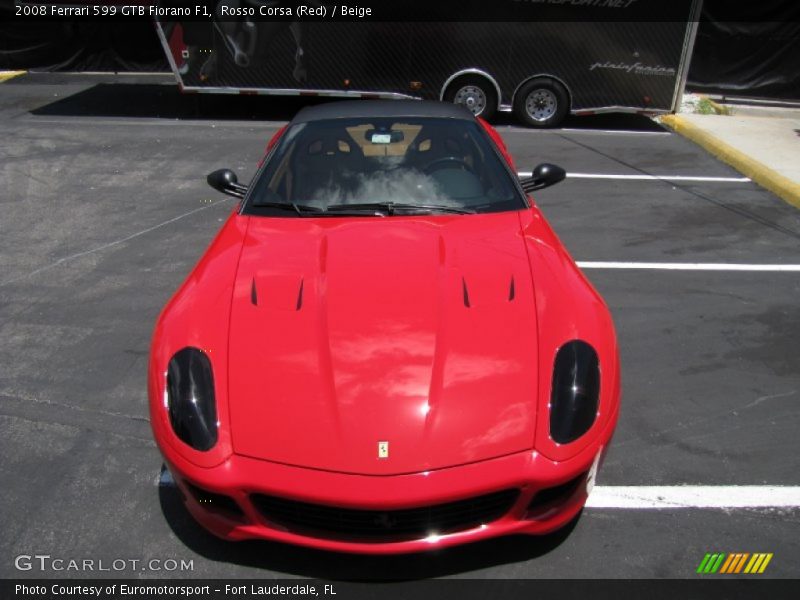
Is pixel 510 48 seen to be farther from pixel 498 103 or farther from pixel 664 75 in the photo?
pixel 664 75

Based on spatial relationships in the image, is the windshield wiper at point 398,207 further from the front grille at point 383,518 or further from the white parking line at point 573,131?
the white parking line at point 573,131

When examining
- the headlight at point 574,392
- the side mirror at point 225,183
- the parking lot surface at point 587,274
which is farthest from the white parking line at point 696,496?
the side mirror at point 225,183

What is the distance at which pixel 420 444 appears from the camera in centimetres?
267

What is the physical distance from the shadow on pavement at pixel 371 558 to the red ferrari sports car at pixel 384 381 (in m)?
0.26

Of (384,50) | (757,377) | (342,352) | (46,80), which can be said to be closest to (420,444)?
(342,352)

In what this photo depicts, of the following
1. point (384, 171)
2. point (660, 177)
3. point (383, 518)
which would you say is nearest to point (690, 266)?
point (384, 171)

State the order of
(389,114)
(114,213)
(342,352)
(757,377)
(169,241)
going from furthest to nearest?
1. (114,213)
2. (169,241)
3. (389,114)
4. (757,377)
5. (342,352)

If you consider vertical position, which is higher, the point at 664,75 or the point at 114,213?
the point at 664,75

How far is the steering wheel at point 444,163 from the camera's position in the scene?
4.36 meters

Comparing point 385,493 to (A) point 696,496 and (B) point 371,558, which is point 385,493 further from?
(A) point 696,496

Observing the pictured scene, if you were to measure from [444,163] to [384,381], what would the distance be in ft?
6.23

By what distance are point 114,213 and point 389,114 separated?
4015 mm

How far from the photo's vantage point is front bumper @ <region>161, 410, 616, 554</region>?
8.50 feet

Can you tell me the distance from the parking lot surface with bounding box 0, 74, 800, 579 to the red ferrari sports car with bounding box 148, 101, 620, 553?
43 cm
